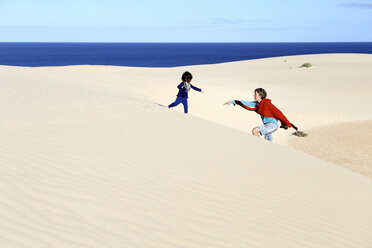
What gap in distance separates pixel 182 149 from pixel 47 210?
3213mm

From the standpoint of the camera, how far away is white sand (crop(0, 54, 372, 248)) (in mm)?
4043

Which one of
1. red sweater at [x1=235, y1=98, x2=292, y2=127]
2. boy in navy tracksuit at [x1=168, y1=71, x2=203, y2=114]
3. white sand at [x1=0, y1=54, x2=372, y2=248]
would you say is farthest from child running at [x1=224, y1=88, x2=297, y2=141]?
boy in navy tracksuit at [x1=168, y1=71, x2=203, y2=114]

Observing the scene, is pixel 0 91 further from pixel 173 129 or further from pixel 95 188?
pixel 95 188

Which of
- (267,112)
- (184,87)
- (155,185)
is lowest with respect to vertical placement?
(155,185)

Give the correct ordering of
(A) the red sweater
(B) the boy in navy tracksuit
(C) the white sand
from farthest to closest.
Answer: (B) the boy in navy tracksuit < (A) the red sweater < (C) the white sand

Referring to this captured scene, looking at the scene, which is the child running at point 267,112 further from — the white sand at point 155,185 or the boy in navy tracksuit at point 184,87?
the boy in navy tracksuit at point 184,87

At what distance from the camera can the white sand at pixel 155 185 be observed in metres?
4.04

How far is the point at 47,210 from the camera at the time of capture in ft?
13.6

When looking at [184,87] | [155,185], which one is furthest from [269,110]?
[155,185]

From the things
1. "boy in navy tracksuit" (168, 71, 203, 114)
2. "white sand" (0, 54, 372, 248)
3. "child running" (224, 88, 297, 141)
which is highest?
"boy in navy tracksuit" (168, 71, 203, 114)

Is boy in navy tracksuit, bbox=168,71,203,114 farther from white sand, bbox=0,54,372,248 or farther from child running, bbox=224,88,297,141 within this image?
child running, bbox=224,88,297,141

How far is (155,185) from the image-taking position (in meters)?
5.21

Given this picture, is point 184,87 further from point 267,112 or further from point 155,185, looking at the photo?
point 155,185

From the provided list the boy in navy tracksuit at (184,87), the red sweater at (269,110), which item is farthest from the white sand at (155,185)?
the boy in navy tracksuit at (184,87)
